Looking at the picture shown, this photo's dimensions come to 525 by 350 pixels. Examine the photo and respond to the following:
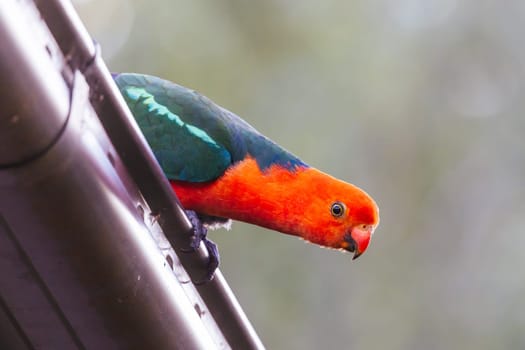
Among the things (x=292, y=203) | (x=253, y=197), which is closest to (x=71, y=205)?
(x=253, y=197)

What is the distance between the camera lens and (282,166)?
142 inches

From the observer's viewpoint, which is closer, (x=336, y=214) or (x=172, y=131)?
(x=172, y=131)

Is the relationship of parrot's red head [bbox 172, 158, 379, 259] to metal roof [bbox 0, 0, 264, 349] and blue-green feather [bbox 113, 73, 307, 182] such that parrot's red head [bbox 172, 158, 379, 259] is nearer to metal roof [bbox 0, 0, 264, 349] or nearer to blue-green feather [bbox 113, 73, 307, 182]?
blue-green feather [bbox 113, 73, 307, 182]

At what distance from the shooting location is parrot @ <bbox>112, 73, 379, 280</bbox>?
11.3ft

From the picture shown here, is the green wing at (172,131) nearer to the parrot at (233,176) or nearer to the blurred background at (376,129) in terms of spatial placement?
the parrot at (233,176)

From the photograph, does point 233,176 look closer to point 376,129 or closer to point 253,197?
point 253,197

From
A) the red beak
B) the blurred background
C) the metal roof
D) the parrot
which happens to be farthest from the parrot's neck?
the blurred background

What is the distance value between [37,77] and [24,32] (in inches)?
3.1

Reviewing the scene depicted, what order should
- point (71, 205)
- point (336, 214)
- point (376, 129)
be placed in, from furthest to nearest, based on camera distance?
point (376, 129) < point (336, 214) < point (71, 205)

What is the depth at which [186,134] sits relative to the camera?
352 cm

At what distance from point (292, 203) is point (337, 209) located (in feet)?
0.84

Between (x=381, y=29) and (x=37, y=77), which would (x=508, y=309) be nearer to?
(x=381, y=29)

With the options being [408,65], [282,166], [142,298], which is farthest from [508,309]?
[142,298]

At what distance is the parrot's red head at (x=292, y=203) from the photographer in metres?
3.46
